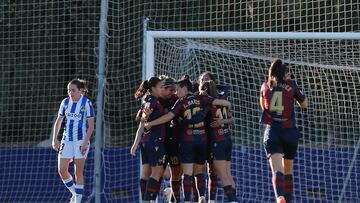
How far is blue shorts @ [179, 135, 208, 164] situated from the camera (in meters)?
11.9

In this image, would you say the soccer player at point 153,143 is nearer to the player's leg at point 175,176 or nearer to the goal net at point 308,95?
the player's leg at point 175,176

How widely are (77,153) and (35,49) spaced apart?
6855 mm

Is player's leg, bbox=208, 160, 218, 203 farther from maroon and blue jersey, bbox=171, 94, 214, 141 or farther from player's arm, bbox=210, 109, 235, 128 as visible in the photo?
maroon and blue jersey, bbox=171, 94, 214, 141

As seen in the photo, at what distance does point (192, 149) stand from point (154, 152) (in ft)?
1.68

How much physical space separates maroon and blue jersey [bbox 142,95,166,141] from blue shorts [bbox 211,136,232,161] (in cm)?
75

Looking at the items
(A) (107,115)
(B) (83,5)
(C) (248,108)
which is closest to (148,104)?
(C) (248,108)

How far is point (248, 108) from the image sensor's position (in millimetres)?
16188

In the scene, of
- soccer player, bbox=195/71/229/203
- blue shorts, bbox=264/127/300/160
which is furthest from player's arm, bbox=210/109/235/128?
blue shorts, bbox=264/127/300/160

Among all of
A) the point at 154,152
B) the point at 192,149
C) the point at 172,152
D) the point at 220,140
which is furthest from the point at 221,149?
the point at 154,152

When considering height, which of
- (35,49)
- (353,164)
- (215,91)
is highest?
(35,49)

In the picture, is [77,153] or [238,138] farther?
[238,138]

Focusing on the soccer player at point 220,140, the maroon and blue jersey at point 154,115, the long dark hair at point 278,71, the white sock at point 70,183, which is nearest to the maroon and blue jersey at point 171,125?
the maroon and blue jersey at point 154,115

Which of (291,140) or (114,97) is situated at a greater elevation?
(114,97)

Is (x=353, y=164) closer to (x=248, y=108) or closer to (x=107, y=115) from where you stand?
(x=248, y=108)
